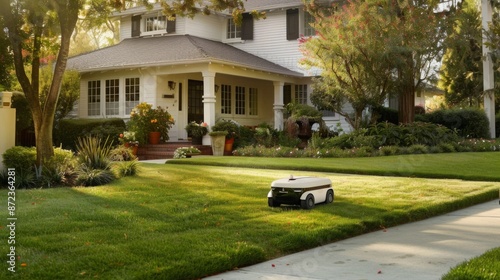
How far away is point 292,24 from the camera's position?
26.4 metres

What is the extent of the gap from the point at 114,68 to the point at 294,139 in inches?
301

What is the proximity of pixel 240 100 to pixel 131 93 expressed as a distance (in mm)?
5098

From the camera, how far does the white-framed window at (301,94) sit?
27234 millimetres

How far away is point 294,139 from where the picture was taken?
22109 mm

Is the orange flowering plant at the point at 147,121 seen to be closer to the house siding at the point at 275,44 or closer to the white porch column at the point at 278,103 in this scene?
the white porch column at the point at 278,103

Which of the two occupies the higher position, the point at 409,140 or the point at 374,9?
the point at 374,9

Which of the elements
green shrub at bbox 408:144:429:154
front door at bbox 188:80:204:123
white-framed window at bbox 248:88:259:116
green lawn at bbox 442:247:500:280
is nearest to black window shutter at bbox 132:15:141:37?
front door at bbox 188:80:204:123

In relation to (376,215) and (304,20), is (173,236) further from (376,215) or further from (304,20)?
(304,20)

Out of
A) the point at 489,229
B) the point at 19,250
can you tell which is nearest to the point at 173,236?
the point at 19,250

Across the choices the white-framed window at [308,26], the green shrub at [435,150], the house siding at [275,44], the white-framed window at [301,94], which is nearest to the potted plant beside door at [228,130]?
the house siding at [275,44]

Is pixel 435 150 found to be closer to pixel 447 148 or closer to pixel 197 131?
pixel 447 148

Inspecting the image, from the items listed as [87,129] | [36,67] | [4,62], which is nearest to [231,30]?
[87,129]

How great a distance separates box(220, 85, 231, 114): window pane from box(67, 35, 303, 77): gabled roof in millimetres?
1642

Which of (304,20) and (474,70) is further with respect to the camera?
(474,70)
